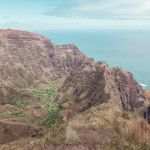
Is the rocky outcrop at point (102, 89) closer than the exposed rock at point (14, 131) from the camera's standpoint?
No

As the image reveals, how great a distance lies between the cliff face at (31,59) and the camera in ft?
404

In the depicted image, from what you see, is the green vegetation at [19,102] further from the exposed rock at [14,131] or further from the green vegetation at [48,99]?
the exposed rock at [14,131]

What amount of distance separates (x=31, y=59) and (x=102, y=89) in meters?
102

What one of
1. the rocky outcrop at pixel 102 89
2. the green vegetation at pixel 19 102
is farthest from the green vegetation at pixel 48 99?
the green vegetation at pixel 19 102

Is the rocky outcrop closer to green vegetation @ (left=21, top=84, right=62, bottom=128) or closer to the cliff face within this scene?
green vegetation @ (left=21, top=84, right=62, bottom=128)

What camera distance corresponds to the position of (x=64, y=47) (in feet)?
604

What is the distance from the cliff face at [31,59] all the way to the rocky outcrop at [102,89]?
181 feet

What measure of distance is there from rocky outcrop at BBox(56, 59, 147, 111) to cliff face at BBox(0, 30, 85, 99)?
55252 millimetres

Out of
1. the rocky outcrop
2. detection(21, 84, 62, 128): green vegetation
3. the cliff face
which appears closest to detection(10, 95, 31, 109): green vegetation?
detection(21, 84, 62, 128): green vegetation

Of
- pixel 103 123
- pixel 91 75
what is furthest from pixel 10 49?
pixel 103 123

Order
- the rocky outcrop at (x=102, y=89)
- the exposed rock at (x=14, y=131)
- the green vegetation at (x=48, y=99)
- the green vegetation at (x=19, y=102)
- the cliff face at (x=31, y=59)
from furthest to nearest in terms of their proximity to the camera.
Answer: the cliff face at (x=31, y=59) < the green vegetation at (x=19, y=102) < the green vegetation at (x=48, y=99) < the rocky outcrop at (x=102, y=89) < the exposed rock at (x=14, y=131)

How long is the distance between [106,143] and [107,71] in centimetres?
6363

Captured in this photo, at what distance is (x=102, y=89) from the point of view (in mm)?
63281

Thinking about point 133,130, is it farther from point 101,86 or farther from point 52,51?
point 52,51
